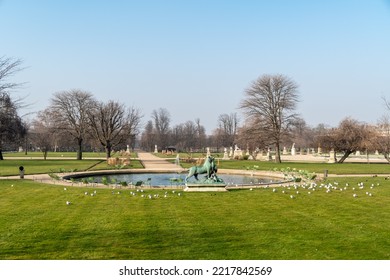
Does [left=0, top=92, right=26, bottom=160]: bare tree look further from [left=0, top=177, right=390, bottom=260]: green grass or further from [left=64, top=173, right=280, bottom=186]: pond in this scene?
[left=0, top=177, right=390, bottom=260]: green grass

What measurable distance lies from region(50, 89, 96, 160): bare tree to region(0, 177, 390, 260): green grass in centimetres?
4173

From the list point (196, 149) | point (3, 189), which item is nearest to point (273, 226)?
point (3, 189)

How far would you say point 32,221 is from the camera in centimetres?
1187

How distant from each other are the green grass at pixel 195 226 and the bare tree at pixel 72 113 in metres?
41.7

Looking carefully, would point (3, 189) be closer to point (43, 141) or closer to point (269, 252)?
point (269, 252)

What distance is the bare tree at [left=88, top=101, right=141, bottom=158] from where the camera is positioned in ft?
178

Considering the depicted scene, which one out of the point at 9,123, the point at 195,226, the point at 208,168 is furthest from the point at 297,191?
the point at 9,123

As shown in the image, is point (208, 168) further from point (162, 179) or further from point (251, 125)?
point (251, 125)

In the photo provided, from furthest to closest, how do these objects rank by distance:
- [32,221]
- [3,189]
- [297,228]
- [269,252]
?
1. [3,189]
2. [32,221]
3. [297,228]
4. [269,252]

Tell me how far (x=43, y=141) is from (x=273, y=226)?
5472cm

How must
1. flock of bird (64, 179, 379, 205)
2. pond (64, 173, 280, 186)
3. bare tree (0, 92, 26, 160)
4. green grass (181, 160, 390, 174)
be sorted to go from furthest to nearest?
1. bare tree (0, 92, 26, 160)
2. green grass (181, 160, 390, 174)
3. pond (64, 173, 280, 186)
4. flock of bird (64, 179, 379, 205)

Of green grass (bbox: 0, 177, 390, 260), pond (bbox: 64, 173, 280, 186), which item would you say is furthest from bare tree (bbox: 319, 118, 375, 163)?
green grass (bbox: 0, 177, 390, 260)

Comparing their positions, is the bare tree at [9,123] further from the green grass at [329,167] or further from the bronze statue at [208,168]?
the bronze statue at [208,168]

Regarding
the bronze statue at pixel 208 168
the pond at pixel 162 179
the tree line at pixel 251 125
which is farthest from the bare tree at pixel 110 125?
the bronze statue at pixel 208 168
